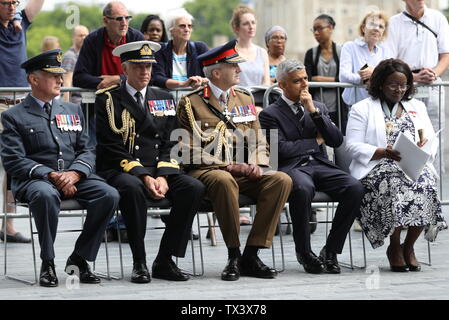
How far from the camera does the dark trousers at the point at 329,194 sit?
907cm

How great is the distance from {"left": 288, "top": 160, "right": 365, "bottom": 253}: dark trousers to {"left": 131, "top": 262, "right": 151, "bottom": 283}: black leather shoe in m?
1.26

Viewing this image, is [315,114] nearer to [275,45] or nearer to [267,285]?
[267,285]

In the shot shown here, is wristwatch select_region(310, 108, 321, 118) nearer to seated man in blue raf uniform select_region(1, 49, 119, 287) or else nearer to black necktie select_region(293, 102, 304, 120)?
black necktie select_region(293, 102, 304, 120)

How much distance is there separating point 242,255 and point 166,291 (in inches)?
40.3

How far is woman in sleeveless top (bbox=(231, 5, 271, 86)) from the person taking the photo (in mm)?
11797

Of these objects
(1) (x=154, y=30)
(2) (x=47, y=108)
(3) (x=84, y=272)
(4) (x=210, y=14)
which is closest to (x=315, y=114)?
(2) (x=47, y=108)

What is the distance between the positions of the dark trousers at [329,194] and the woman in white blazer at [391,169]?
7.1 inches

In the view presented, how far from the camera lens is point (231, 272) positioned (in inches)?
344

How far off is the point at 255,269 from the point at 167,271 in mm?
678

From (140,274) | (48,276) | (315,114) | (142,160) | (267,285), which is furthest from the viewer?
(315,114)

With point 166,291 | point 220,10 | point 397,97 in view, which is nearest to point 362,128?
point 397,97

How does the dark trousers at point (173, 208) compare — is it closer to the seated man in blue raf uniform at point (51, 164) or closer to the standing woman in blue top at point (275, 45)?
the seated man in blue raf uniform at point (51, 164)

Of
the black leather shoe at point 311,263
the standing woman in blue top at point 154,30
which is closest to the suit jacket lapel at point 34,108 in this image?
the black leather shoe at point 311,263

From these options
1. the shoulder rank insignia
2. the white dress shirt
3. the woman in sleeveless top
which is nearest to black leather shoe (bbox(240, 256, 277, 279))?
the shoulder rank insignia
